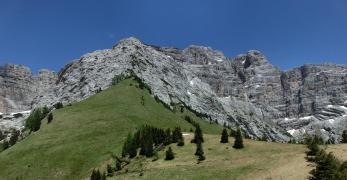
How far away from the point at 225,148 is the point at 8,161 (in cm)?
6438

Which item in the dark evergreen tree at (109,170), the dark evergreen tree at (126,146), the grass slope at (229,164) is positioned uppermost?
the dark evergreen tree at (126,146)

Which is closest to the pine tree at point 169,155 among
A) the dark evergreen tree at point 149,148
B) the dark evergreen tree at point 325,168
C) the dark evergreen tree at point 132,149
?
the dark evergreen tree at point 149,148

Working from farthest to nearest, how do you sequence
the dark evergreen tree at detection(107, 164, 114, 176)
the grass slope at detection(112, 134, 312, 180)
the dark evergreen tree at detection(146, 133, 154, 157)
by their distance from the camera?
the dark evergreen tree at detection(146, 133, 154, 157) → the dark evergreen tree at detection(107, 164, 114, 176) → the grass slope at detection(112, 134, 312, 180)

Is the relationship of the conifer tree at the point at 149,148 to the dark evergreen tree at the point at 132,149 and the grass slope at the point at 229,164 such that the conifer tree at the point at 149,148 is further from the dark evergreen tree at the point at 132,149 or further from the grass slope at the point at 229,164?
the dark evergreen tree at the point at 132,149

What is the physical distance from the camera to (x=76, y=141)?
137750 millimetres

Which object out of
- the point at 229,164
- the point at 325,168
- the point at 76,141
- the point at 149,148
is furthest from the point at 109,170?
the point at 325,168

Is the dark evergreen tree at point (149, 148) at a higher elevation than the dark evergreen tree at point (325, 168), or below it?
higher

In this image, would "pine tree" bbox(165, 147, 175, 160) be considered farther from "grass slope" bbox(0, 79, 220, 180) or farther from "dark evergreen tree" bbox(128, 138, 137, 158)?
"grass slope" bbox(0, 79, 220, 180)

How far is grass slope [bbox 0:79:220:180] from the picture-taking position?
397 feet

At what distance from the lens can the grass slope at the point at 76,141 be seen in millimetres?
120938

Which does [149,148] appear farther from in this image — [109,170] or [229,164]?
[229,164]

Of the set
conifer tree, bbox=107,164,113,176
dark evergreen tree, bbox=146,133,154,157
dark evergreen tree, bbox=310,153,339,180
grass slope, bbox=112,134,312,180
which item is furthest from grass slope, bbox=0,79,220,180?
dark evergreen tree, bbox=310,153,339,180

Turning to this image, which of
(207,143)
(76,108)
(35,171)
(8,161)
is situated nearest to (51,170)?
(35,171)

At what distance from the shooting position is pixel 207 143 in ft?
379
